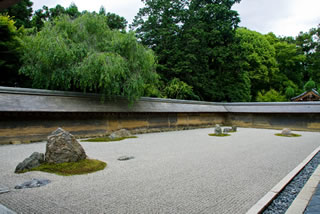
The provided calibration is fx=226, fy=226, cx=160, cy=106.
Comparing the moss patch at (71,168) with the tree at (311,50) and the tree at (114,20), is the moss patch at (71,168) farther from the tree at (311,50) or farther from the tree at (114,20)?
the tree at (311,50)

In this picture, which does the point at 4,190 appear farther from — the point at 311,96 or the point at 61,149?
the point at 311,96

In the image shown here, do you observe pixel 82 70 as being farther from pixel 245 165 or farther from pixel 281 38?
pixel 281 38

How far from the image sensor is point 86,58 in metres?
9.28

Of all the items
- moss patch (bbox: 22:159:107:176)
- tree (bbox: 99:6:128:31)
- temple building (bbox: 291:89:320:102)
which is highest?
tree (bbox: 99:6:128:31)

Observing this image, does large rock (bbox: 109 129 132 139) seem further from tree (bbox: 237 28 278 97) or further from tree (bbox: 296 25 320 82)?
tree (bbox: 296 25 320 82)

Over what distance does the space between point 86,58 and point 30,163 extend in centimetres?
567

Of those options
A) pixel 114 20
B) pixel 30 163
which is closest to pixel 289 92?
pixel 114 20

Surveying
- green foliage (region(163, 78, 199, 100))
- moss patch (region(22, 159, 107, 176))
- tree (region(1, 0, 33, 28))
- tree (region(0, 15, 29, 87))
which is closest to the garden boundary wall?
green foliage (region(163, 78, 199, 100))

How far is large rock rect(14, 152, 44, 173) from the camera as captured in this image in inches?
173

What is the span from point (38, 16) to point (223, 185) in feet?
71.9

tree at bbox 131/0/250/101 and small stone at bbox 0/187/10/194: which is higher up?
tree at bbox 131/0/250/101

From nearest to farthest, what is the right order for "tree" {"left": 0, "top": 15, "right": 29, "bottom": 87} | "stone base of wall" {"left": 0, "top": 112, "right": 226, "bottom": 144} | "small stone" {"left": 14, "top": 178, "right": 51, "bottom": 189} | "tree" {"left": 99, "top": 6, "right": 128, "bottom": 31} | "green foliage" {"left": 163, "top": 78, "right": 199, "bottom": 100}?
"small stone" {"left": 14, "top": 178, "right": 51, "bottom": 189}, "stone base of wall" {"left": 0, "top": 112, "right": 226, "bottom": 144}, "tree" {"left": 0, "top": 15, "right": 29, "bottom": 87}, "green foliage" {"left": 163, "top": 78, "right": 199, "bottom": 100}, "tree" {"left": 99, "top": 6, "right": 128, "bottom": 31}

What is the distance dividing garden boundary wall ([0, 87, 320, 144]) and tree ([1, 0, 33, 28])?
12.0 m

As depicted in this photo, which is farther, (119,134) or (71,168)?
(119,134)
